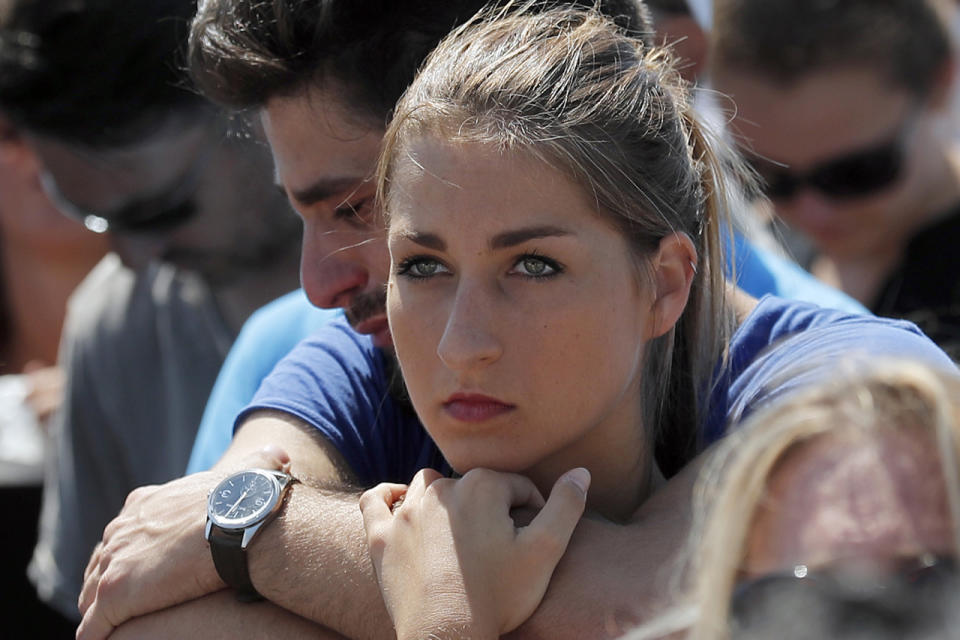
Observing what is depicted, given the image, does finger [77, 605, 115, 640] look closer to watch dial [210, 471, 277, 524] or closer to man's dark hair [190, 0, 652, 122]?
watch dial [210, 471, 277, 524]

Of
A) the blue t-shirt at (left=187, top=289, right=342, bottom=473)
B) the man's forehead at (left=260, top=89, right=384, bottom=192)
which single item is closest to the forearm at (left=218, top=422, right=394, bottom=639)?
the man's forehead at (left=260, top=89, right=384, bottom=192)

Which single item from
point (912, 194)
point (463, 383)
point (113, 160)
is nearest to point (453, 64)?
point (463, 383)

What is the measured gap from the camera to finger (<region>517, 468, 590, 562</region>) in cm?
173

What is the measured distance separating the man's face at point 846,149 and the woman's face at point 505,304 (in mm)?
2193

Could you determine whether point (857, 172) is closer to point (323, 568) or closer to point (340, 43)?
point (340, 43)

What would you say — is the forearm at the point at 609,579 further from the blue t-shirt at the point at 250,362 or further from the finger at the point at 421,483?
the blue t-shirt at the point at 250,362

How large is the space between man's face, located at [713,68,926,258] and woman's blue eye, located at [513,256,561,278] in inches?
88.1

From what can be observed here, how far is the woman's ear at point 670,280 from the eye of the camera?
1.92m

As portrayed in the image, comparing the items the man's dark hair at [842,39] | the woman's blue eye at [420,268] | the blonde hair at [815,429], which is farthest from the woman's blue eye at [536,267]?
the man's dark hair at [842,39]

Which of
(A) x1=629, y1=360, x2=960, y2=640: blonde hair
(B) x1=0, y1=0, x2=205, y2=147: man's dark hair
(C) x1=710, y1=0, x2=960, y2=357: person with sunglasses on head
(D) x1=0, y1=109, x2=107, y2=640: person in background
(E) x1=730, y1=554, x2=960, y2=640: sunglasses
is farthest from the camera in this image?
(D) x1=0, y1=109, x2=107, y2=640: person in background

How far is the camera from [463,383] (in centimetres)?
179

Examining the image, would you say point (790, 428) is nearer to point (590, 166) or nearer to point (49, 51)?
point (590, 166)

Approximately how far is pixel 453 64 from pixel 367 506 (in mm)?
725

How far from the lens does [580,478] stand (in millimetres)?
1815
